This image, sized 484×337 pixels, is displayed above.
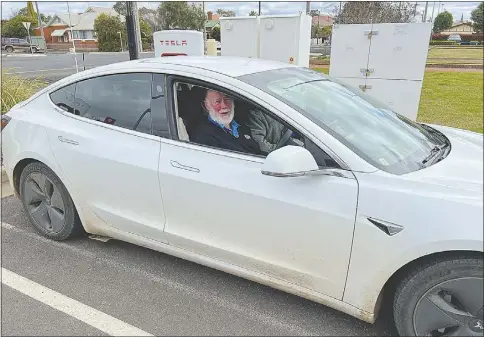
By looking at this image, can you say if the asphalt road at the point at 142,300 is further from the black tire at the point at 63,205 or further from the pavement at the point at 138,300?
the black tire at the point at 63,205

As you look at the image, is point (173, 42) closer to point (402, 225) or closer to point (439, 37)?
point (439, 37)

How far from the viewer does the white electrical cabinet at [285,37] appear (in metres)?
6.53

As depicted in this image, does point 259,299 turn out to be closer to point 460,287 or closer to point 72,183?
point 460,287

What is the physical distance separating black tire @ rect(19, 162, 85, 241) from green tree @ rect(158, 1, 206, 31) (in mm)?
40114

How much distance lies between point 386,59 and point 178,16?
38587 millimetres

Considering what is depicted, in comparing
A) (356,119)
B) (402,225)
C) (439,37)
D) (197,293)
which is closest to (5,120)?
(197,293)

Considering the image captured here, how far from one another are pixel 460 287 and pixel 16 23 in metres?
60.1

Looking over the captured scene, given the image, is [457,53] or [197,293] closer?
[197,293]

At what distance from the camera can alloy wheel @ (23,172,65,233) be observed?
3.18 metres

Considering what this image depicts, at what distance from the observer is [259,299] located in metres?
2.54

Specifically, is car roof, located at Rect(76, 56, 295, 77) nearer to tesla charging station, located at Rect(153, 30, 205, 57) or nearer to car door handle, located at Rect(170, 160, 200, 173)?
car door handle, located at Rect(170, 160, 200, 173)

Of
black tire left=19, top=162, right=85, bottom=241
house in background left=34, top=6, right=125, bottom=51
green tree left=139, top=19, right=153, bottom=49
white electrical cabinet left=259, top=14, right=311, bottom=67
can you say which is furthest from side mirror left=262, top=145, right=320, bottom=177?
house in background left=34, top=6, right=125, bottom=51

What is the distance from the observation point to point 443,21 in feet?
26.7

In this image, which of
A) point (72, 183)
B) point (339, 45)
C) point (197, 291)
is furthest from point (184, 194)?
point (339, 45)
